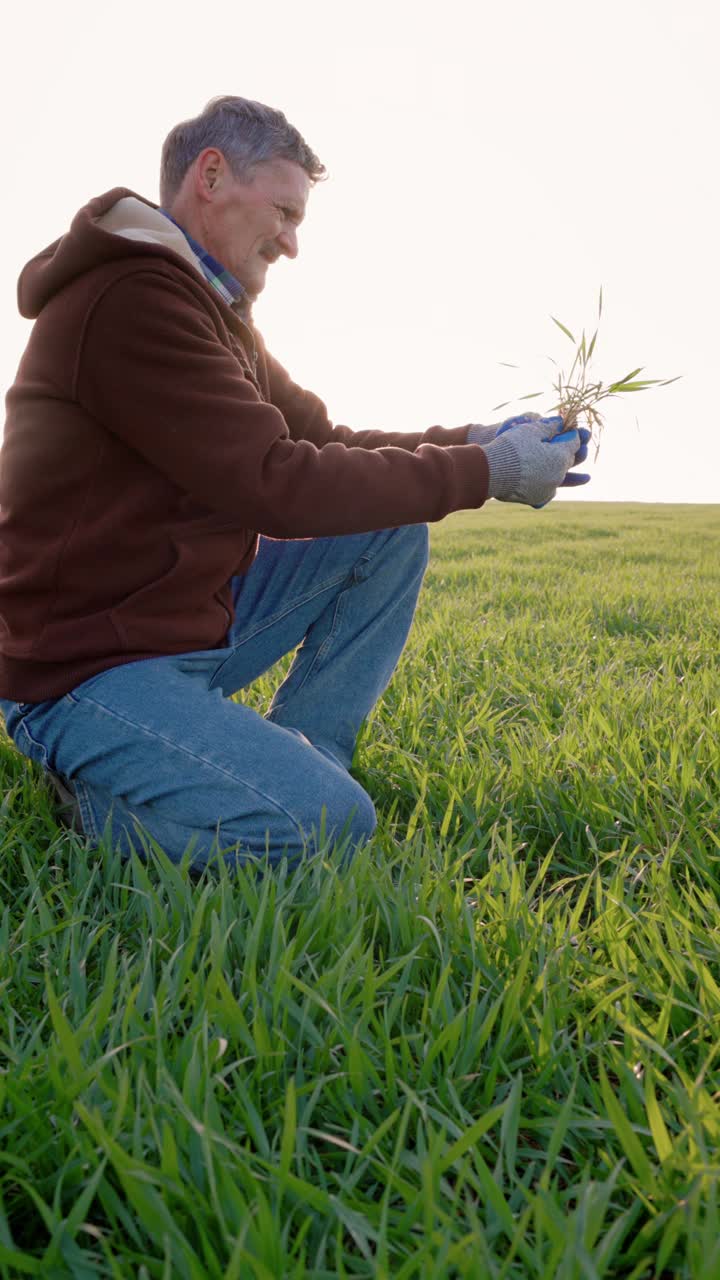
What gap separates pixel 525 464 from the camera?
6.93 feet

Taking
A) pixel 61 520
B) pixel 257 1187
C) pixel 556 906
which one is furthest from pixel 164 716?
pixel 257 1187

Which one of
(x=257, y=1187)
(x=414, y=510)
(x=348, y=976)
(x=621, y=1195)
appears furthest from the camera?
(x=414, y=510)

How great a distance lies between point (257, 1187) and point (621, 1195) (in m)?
0.47

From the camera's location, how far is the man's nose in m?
2.25

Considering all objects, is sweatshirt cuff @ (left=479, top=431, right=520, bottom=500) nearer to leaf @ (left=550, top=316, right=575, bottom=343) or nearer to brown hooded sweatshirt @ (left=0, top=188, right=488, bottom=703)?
brown hooded sweatshirt @ (left=0, top=188, right=488, bottom=703)

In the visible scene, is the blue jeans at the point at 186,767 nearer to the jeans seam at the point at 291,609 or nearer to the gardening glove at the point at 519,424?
the jeans seam at the point at 291,609

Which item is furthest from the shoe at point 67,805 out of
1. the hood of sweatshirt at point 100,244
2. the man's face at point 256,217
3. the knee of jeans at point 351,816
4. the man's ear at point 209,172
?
the man's ear at point 209,172

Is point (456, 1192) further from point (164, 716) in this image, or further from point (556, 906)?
point (164, 716)

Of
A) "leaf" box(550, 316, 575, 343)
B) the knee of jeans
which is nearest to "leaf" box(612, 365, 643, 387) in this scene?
"leaf" box(550, 316, 575, 343)

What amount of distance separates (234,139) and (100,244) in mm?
586

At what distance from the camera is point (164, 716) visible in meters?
1.91

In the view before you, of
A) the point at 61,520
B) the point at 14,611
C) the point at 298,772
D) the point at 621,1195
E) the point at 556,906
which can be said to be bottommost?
the point at 621,1195

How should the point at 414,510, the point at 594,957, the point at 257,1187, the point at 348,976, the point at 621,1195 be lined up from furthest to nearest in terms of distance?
the point at 414,510
the point at 594,957
the point at 348,976
the point at 621,1195
the point at 257,1187

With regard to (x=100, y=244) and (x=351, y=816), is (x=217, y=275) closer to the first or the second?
(x=100, y=244)
